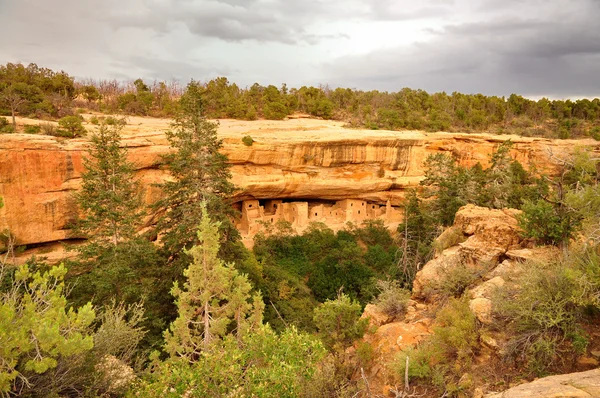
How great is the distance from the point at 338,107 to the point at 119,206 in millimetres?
31689

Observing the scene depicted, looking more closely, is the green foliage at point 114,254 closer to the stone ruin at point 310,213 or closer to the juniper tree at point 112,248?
the juniper tree at point 112,248

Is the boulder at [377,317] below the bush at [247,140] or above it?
below

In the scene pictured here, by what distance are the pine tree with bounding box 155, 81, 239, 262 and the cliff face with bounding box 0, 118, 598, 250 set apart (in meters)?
4.52

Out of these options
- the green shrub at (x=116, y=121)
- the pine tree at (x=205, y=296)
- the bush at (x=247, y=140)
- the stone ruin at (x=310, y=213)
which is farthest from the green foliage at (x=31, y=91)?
the pine tree at (x=205, y=296)

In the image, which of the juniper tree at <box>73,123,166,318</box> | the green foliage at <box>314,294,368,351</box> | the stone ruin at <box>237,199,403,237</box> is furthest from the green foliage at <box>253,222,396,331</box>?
the green foliage at <box>314,294,368,351</box>

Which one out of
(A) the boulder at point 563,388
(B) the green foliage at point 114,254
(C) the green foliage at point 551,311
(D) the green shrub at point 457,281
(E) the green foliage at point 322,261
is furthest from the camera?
(E) the green foliage at point 322,261

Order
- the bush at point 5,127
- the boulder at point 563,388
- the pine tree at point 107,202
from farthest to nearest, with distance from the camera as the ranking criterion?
the bush at point 5,127
the pine tree at point 107,202
the boulder at point 563,388

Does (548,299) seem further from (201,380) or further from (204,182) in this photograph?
(204,182)

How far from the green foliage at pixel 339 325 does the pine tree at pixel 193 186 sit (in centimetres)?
494

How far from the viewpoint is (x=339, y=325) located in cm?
748

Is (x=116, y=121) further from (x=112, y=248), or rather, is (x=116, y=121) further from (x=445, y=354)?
(x=445, y=354)

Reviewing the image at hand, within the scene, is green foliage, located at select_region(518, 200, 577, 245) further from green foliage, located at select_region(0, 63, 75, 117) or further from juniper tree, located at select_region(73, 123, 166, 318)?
green foliage, located at select_region(0, 63, 75, 117)

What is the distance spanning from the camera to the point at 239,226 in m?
20.4

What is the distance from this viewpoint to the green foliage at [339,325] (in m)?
7.39
